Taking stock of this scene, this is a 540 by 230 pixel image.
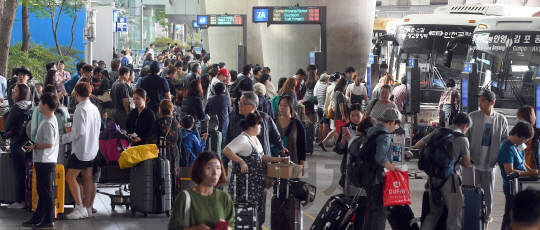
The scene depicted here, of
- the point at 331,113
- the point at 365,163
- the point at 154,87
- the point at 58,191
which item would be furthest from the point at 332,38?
the point at 365,163

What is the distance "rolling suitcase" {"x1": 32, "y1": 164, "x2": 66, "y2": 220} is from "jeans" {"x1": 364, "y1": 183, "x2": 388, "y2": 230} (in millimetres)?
3803

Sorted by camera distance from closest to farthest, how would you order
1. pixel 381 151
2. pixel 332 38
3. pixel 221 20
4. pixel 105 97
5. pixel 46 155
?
pixel 381 151, pixel 46 155, pixel 105 97, pixel 332 38, pixel 221 20

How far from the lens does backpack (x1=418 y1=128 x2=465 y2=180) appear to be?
7.64 metres

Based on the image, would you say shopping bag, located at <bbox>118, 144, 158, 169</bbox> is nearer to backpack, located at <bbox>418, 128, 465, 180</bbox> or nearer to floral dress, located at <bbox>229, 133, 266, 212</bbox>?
floral dress, located at <bbox>229, 133, 266, 212</bbox>

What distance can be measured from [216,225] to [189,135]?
231 inches

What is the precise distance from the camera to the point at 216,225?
4633 mm

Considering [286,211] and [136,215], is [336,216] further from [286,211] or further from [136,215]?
[136,215]

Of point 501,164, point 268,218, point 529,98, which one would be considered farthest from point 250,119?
point 529,98

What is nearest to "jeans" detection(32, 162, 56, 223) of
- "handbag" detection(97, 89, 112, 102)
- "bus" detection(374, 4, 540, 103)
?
"handbag" detection(97, 89, 112, 102)

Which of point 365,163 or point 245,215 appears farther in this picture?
point 365,163

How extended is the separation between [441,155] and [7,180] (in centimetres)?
585

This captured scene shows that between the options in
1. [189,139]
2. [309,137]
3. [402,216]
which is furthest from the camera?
[309,137]

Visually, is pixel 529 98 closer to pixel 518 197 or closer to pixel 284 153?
pixel 284 153

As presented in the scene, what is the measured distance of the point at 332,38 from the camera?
2319 cm
